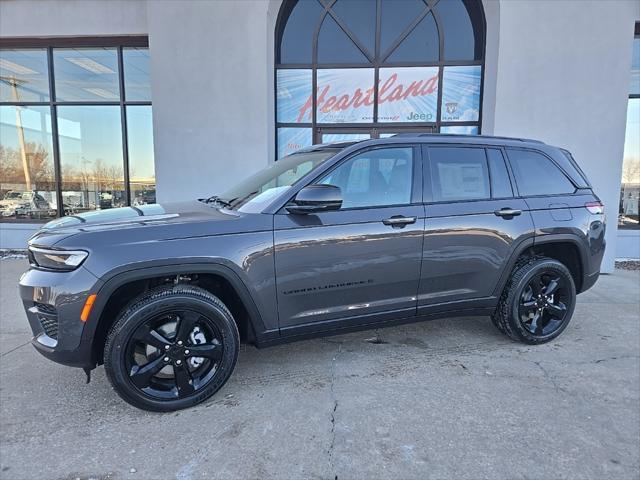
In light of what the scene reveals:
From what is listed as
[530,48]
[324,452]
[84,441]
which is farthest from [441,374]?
[530,48]

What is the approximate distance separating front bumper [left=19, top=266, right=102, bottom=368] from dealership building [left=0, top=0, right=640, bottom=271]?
16.0 feet

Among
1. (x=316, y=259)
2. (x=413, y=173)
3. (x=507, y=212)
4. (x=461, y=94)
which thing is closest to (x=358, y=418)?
(x=316, y=259)

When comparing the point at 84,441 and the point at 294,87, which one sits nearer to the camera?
the point at 84,441

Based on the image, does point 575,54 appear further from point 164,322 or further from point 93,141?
point 93,141

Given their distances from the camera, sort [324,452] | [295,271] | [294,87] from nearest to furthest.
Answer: [324,452]
[295,271]
[294,87]

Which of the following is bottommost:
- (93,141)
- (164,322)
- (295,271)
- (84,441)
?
(84,441)

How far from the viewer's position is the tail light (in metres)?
4.02

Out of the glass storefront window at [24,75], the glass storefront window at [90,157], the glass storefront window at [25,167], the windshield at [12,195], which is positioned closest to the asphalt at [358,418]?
the glass storefront window at [90,157]

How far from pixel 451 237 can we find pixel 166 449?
257 centimetres

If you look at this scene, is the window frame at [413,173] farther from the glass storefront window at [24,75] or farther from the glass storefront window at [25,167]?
the glass storefront window at [24,75]

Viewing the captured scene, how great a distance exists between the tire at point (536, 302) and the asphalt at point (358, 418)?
0.58ft

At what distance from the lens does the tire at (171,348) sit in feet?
8.70

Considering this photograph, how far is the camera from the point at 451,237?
11.3 ft

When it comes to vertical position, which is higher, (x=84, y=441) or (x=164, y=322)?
(x=164, y=322)
